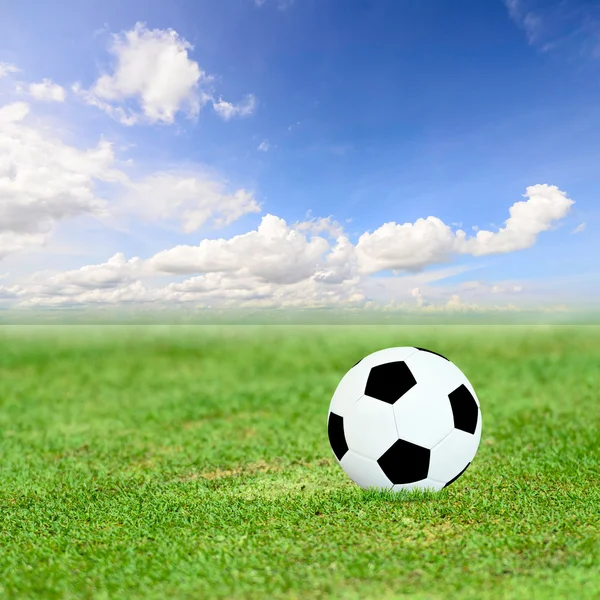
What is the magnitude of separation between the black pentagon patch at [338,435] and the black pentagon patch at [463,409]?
3.07ft

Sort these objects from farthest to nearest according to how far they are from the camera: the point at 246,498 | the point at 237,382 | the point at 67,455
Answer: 1. the point at 237,382
2. the point at 67,455
3. the point at 246,498

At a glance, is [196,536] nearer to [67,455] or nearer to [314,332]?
[67,455]

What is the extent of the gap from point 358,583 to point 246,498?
207cm

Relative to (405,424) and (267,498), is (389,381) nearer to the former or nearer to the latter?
(405,424)

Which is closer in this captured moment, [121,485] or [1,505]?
[1,505]

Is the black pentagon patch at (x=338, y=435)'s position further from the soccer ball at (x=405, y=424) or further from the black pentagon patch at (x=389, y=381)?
the black pentagon patch at (x=389, y=381)

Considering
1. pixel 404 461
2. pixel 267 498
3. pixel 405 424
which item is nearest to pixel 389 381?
pixel 405 424

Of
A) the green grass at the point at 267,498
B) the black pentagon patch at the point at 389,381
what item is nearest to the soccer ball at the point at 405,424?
the black pentagon patch at the point at 389,381

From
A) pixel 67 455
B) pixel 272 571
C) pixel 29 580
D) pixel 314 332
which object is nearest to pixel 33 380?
pixel 67 455

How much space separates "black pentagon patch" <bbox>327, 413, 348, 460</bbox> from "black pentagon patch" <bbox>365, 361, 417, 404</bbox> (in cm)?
38

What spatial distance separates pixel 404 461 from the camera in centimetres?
496

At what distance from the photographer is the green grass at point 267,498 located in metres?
3.57

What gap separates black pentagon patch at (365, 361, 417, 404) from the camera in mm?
5035

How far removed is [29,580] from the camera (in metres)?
3.76
